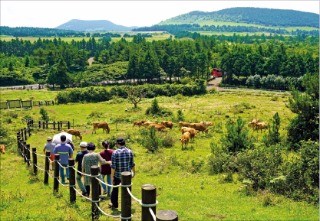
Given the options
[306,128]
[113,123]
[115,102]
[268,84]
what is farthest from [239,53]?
[306,128]

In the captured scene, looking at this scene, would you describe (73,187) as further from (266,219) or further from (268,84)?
(268,84)

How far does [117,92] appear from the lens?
77.6m

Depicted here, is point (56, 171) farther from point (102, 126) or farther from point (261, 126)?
point (261, 126)

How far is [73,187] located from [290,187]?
328 inches

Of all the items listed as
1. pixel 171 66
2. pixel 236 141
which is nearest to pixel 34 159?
pixel 236 141

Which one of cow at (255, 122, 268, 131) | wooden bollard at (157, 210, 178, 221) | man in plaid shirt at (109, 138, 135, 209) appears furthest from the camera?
cow at (255, 122, 268, 131)

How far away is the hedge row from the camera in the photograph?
73.5 meters

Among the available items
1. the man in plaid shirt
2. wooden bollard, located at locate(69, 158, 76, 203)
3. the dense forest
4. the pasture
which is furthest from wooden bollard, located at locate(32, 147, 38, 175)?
the dense forest

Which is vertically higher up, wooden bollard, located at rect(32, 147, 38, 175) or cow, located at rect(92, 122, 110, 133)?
wooden bollard, located at rect(32, 147, 38, 175)

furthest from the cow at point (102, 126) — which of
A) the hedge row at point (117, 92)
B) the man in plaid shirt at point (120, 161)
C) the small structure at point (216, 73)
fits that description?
the small structure at point (216, 73)

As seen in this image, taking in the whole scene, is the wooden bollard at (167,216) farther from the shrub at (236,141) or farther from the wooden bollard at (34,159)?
the shrub at (236,141)

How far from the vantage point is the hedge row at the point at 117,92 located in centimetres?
7350

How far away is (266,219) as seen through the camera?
11.5 meters

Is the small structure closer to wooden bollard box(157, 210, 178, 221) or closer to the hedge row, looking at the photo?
the hedge row
